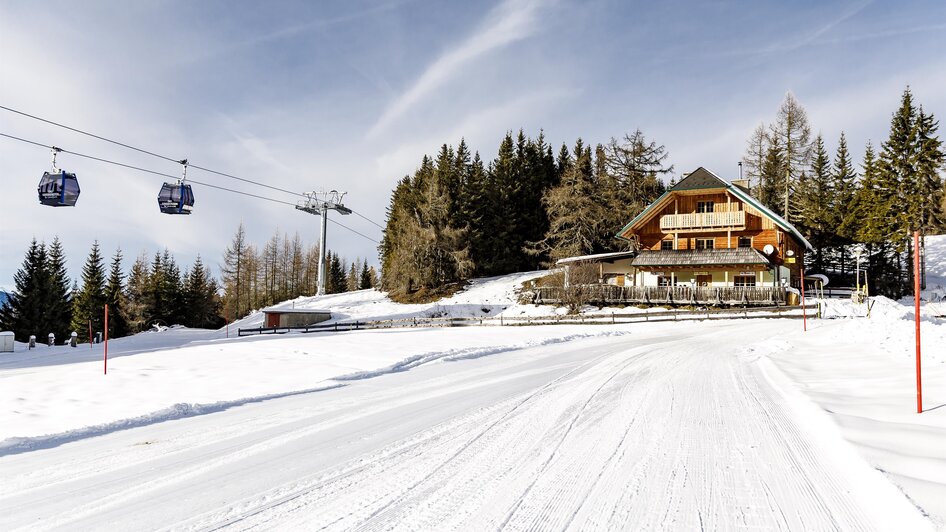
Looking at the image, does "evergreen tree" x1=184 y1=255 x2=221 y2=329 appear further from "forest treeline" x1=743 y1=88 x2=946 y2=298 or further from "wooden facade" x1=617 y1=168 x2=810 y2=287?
"forest treeline" x1=743 y1=88 x2=946 y2=298

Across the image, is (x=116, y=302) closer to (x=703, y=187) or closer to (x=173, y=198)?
(x=173, y=198)

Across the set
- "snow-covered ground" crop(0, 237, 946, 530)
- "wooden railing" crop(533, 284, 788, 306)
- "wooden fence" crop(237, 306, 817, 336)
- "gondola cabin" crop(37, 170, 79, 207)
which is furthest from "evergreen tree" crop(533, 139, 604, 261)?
"gondola cabin" crop(37, 170, 79, 207)

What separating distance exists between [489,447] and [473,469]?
2.25ft

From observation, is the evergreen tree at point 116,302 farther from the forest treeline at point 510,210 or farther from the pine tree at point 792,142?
the pine tree at point 792,142

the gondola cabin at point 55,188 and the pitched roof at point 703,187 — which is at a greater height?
the pitched roof at point 703,187

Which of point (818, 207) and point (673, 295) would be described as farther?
point (818, 207)

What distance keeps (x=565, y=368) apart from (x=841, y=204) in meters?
50.1

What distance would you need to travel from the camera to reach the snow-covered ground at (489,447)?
3.54 m

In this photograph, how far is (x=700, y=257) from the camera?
36.9 m

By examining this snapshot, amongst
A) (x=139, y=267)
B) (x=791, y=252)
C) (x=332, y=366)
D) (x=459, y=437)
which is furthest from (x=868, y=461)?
(x=139, y=267)

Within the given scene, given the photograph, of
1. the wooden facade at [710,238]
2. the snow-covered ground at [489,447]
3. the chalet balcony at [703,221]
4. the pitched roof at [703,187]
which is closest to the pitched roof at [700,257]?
the wooden facade at [710,238]

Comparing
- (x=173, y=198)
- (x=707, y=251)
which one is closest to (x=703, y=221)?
(x=707, y=251)

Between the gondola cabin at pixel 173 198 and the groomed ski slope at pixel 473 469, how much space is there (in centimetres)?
1388

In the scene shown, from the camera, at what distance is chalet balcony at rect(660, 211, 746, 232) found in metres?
37.8
